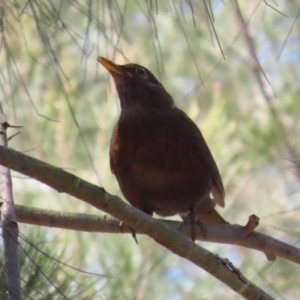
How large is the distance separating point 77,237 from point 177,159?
698 mm

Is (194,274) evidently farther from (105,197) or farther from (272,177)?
(105,197)

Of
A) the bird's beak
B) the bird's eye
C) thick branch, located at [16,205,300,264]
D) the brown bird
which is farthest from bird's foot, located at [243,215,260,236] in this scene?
the bird's eye

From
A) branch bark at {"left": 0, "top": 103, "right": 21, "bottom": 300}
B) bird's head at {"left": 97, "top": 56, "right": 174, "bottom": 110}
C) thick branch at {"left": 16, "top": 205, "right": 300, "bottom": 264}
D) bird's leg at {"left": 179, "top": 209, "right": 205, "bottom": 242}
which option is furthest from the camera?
bird's head at {"left": 97, "top": 56, "right": 174, "bottom": 110}

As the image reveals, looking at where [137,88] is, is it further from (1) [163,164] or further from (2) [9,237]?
(2) [9,237]

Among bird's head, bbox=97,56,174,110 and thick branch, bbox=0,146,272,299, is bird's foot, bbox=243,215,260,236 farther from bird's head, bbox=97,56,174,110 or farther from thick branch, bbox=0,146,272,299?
bird's head, bbox=97,56,174,110

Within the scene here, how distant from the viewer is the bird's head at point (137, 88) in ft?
10.7

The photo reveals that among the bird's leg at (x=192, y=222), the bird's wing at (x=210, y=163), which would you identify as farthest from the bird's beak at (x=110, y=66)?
the bird's leg at (x=192, y=222)

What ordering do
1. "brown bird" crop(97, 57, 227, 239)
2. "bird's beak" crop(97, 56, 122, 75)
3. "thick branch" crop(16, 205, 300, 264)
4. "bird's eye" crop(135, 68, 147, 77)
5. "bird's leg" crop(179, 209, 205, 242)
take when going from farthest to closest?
"bird's eye" crop(135, 68, 147, 77) → "bird's beak" crop(97, 56, 122, 75) → "brown bird" crop(97, 57, 227, 239) → "bird's leg" crop(179, 209, 205, 242) → "thick branch" crop(16, 205, 300, 264)

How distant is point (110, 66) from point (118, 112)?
862 millimetres

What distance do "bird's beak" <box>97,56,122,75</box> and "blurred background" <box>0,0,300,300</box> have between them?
0.23 ft

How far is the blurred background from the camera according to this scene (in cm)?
263

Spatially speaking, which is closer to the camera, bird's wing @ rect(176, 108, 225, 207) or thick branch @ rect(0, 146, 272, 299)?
thick branch @ rect(0, 146, 272, 299)

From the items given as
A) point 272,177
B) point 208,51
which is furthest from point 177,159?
point 208,51

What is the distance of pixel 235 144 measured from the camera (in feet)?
13.7
